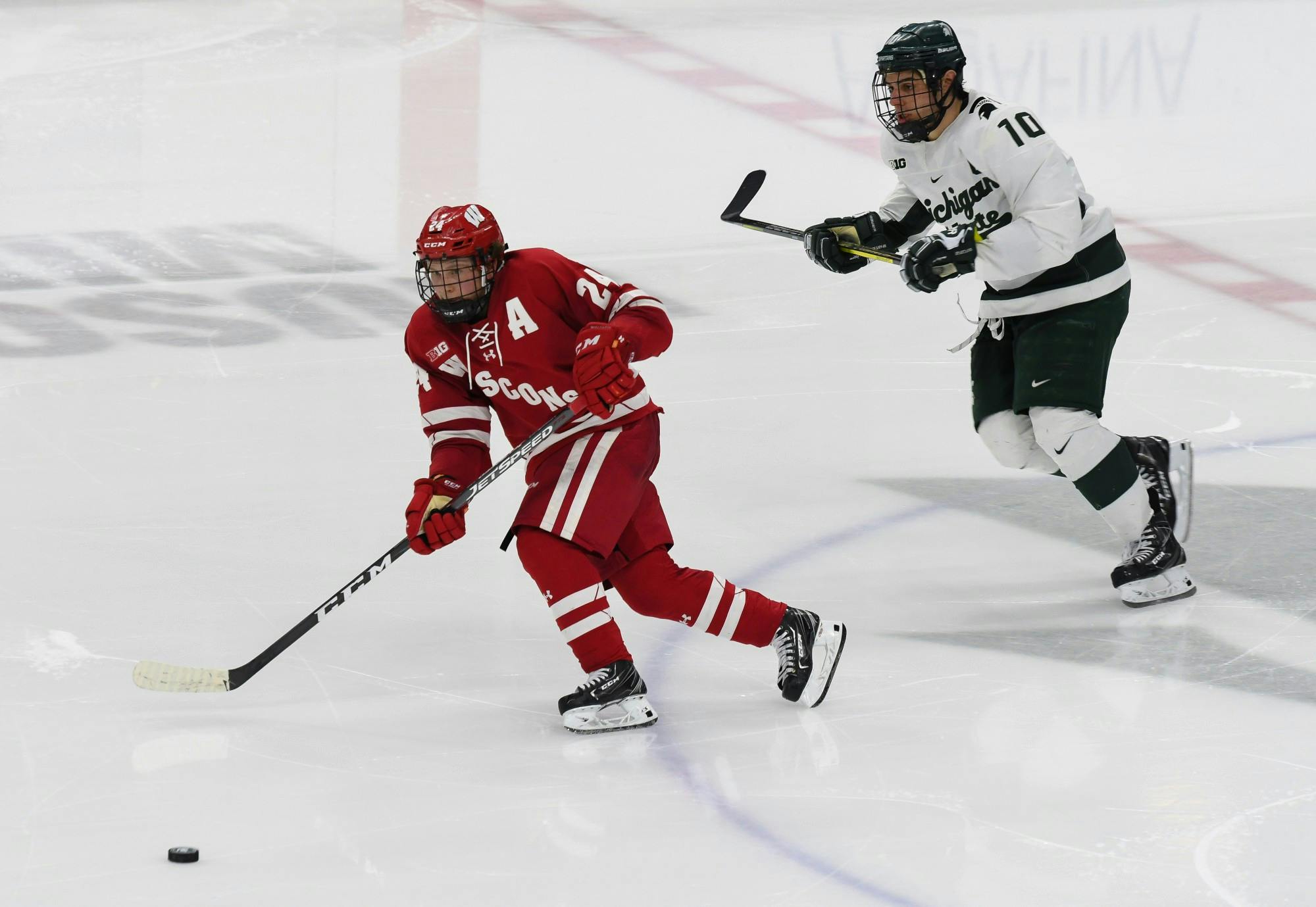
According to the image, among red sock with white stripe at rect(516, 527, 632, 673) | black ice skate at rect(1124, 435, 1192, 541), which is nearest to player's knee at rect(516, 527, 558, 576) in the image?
red sock with white stripe at rect(516, 527, 632, 673)

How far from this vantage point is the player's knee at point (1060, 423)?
3.76m

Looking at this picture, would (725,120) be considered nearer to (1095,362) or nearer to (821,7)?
(821,7)

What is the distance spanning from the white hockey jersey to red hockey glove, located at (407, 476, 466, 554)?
3.71ft

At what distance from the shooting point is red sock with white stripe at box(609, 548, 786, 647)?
3336 millimetres

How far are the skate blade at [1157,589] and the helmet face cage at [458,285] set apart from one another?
1469mm

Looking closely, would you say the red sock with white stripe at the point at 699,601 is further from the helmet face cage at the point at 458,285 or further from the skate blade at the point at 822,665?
the helmet face cage at the point at 458,285

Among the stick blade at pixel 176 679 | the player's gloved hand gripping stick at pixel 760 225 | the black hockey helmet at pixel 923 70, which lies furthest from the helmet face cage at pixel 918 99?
the stick blade at pixel 176 679

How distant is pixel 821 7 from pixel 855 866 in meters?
7.42

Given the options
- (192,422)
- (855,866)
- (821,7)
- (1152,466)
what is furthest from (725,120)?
(855,866)

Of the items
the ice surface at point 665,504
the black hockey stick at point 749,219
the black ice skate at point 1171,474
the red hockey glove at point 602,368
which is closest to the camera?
the ice surface at point 665,504

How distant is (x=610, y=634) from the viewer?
3264 mm

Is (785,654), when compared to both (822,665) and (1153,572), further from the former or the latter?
(1153,572)

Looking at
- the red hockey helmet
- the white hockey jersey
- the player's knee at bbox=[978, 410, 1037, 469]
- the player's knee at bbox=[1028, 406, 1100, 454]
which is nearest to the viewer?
the red hockey helmet

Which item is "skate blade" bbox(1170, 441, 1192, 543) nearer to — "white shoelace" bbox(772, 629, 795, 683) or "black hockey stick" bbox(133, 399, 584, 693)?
"white shoelace" bbox(772, 629, 795, 683)
